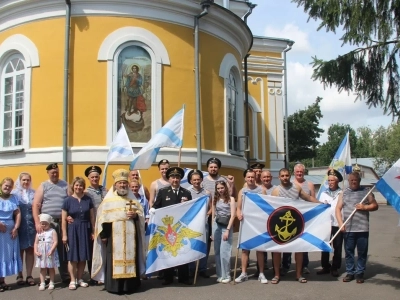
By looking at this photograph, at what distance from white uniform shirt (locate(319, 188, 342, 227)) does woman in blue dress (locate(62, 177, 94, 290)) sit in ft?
13.3

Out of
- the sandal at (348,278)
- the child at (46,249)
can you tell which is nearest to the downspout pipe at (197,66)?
the sandal at (348,278)

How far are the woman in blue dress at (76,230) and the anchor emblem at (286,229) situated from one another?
292 centimetres

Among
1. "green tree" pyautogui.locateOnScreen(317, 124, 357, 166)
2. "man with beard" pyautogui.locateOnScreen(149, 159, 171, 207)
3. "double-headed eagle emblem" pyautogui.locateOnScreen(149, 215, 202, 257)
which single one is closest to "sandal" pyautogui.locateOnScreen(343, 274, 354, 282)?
"double-headed eagle emblem" pyautogui.locateOnScreen(149, 215, 202, 257)

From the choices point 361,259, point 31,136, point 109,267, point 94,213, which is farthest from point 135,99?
point 361,259

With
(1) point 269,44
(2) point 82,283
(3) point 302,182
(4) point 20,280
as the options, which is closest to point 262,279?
(3) point 302,182

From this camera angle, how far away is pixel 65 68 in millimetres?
11703

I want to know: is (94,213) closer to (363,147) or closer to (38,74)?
(38,74)

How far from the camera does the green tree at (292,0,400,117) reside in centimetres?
795

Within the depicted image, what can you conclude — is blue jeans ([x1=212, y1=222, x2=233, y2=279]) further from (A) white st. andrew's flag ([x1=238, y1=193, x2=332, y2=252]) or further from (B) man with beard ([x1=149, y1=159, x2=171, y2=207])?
(B) man with beard ([x1=149, y1=159, x2=171, y2=207])

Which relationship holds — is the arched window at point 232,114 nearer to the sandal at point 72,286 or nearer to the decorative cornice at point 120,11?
the decorative cornice at point 120,11

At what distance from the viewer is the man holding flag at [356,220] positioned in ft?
25.0

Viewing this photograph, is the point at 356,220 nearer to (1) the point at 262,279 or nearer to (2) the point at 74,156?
(1) the point at 262,279

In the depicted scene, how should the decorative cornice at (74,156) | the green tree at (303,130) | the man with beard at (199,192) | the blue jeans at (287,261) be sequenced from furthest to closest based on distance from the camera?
1. the green tree at (303,130)
2. the decorative cornice at (74,156)
3. the blue jeans at (287,261)
4. the man with beard at (199,192)

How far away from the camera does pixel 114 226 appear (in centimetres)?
711
